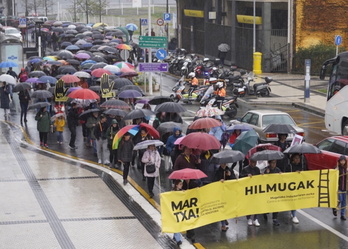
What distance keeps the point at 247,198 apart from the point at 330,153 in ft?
14.2

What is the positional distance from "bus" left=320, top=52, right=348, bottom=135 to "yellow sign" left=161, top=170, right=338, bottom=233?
1022cm

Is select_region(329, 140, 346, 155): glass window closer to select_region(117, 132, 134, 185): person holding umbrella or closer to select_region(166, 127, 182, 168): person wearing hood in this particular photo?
select_region(166, 127, 182, 168): person wearing hood

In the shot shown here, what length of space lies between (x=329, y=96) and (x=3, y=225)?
16.4 metres

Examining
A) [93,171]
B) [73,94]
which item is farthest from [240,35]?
[93,171]

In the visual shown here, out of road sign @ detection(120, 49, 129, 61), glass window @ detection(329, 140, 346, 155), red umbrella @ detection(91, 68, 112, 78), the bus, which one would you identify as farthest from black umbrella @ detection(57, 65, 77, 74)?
glass window @ detection(329, 140, 346, 155)

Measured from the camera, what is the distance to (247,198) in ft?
55.9

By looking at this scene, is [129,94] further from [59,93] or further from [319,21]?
[319,21]

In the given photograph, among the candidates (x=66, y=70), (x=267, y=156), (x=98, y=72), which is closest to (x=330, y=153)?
(x=267, y=156)

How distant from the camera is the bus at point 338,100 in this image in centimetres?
2841

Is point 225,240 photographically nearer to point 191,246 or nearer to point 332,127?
point 191,246

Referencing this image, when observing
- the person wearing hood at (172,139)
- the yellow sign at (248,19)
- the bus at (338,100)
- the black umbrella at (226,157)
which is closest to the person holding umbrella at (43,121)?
the person wearing hood at (172,139)

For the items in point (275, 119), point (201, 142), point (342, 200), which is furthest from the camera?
point (275, 119)

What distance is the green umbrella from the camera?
811 inches

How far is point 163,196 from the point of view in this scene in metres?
15.6
